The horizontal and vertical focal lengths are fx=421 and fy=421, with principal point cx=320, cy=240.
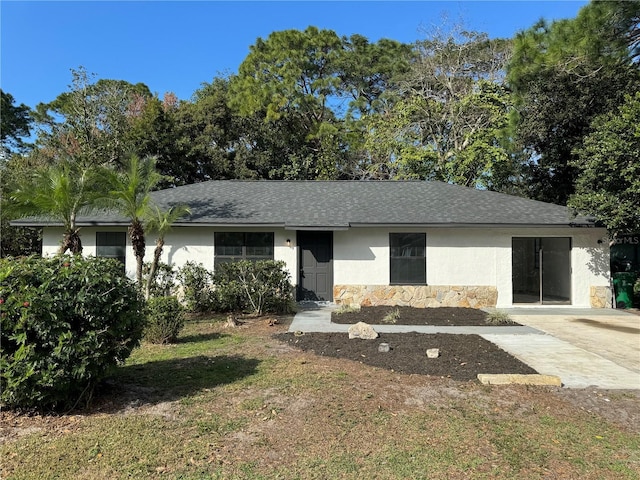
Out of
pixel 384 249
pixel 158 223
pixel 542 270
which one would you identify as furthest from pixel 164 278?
pixel 542 270

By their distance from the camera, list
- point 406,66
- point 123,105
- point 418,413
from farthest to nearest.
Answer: point 406,66 < point 123,105 < point 418,413

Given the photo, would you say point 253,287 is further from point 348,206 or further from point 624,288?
point 624,288

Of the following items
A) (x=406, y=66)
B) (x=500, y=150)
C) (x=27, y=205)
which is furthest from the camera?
(x=406, y=66)

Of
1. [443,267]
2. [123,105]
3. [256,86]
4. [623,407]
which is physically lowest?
[623,407]

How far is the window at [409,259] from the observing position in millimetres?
12375

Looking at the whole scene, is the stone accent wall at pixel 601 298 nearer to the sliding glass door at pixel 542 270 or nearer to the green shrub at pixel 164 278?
the sliding glass door at pixel 542 270

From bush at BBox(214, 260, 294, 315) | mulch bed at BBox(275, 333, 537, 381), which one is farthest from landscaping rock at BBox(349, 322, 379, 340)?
bush at BBox(214, 260, 294, 315)

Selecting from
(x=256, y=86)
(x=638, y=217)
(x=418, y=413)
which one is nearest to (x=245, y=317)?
(x=418, y=413)

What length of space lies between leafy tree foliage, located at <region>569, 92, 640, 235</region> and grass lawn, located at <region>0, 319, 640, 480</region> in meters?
7.11

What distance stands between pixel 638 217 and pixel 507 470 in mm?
10036

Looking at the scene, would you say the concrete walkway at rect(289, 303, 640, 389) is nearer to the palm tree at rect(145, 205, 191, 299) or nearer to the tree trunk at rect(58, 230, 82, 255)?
the palm tree at rect(145, 205, 191, 299)

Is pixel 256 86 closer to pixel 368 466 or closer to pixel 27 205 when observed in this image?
pixel 27 205

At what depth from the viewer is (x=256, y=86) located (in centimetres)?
2605

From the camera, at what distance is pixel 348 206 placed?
1348cm
